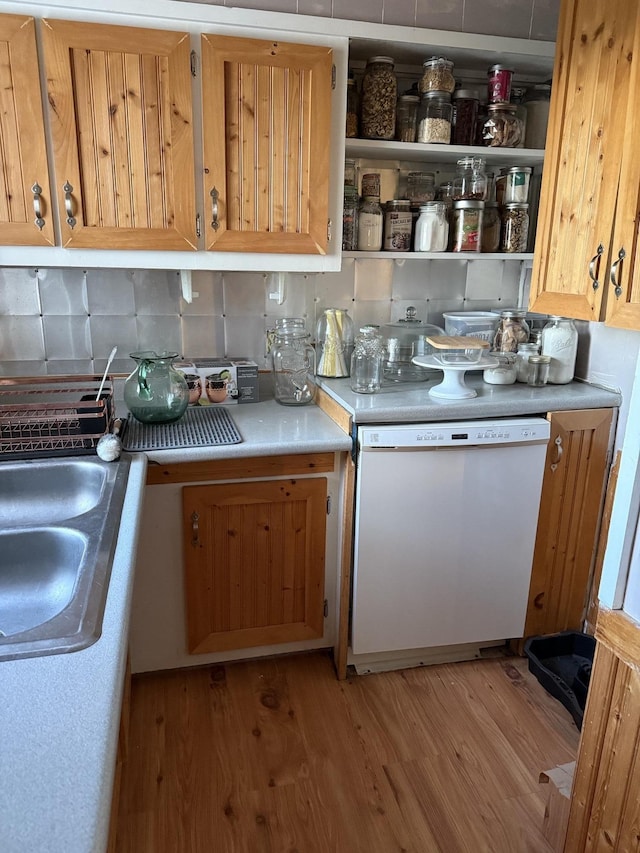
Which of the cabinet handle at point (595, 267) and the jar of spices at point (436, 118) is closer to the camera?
the cabinet handle at point (595, 267)

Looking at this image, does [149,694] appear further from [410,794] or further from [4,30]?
[4,30]

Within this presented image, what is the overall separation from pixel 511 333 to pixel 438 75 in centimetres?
90

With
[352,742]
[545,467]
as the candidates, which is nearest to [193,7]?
[545,467]

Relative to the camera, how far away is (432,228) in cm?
218

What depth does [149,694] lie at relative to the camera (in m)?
1.98

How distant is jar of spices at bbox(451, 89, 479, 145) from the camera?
7.03ft

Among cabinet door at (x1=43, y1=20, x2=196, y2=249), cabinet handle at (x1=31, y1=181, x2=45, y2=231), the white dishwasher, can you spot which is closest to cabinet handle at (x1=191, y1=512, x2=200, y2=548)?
the white dishwasher

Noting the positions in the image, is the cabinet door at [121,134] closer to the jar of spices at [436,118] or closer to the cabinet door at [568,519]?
the jar of spices at [436,118]

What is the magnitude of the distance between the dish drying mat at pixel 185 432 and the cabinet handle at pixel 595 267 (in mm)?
1109

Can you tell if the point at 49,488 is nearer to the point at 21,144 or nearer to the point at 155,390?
the point at 155,390

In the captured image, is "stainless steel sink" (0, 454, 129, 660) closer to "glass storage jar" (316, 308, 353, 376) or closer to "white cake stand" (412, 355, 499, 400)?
"glass storage jar" (316, 308, 353, 376)

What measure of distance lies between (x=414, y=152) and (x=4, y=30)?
1.24m

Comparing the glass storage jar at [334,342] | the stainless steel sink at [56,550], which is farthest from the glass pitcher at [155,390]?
the glass storage jar at [334,342]

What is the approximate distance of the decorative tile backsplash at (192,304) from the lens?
208cm
